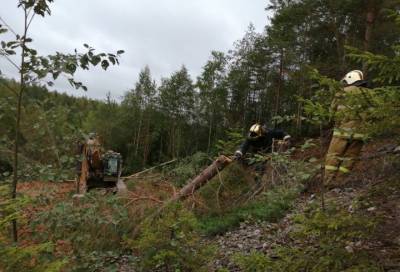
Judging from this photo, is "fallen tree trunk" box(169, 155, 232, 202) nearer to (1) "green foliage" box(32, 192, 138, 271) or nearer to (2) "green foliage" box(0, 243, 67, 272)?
(1) "green foliage" box(32, 192, 138, 271)

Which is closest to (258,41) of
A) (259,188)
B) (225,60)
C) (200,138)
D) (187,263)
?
(225,60)

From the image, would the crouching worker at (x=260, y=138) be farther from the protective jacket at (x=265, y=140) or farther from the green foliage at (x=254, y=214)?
the green foliage at (x=254, y=214)

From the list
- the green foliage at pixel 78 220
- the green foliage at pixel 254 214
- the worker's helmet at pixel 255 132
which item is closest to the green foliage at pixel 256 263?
the green foliage at pixel 78 220

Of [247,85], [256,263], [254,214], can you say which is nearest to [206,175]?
[254,214]

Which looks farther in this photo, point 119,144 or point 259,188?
point 119,144

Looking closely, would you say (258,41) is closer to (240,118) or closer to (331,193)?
(240,118)

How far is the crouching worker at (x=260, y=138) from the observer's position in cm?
668

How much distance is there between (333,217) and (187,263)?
85.4 inches

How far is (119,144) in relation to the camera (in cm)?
2611

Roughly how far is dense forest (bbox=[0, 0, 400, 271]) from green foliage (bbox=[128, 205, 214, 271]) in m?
0.03

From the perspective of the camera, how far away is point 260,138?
6930mm

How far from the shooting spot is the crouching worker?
6676 mm

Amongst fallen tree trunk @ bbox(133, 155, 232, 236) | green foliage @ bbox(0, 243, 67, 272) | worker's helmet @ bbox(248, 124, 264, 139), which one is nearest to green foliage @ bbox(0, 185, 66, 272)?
green foliage @ bbox(0, 243, 67, 272)

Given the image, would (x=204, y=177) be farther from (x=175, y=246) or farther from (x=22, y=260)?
(x=22, y=260)
